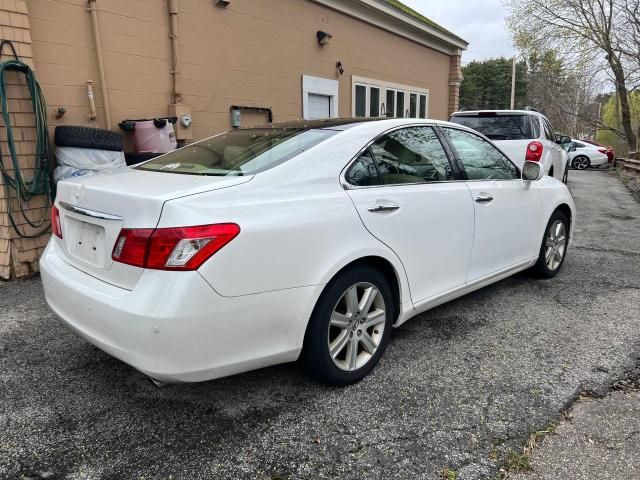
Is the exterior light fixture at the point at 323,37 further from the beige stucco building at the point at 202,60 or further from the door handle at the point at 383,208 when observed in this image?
the door handle at the point at 383,208

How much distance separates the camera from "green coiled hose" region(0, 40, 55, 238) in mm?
4602

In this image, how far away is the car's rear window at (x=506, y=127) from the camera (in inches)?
328

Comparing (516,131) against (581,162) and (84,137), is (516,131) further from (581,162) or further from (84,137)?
(581,162)

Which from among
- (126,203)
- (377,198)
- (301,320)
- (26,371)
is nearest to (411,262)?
(377,198)

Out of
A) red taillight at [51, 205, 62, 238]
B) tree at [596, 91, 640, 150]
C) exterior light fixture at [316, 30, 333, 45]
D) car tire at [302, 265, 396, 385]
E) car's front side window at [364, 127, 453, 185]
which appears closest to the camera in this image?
car tire at [302, 265, 396, 385]

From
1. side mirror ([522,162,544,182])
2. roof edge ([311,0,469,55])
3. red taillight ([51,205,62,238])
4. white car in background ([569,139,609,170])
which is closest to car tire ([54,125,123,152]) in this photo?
red taillight ([51,205,62,238])

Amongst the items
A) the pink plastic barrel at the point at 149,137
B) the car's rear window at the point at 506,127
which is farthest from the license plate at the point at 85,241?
the car's rear window at the point at 506,127

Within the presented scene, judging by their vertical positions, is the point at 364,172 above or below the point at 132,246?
above

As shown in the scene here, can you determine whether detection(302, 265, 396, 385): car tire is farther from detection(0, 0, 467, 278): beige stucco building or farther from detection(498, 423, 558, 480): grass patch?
detection(0, 0, 467, 278): beige stucco building

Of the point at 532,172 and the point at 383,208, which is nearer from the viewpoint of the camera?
the point at 383,208

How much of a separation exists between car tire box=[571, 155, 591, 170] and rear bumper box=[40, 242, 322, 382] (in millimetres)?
21936

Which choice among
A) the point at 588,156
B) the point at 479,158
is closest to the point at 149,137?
the point at 479,158

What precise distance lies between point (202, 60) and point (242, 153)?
474 centimetres

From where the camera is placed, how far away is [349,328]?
2.69m
